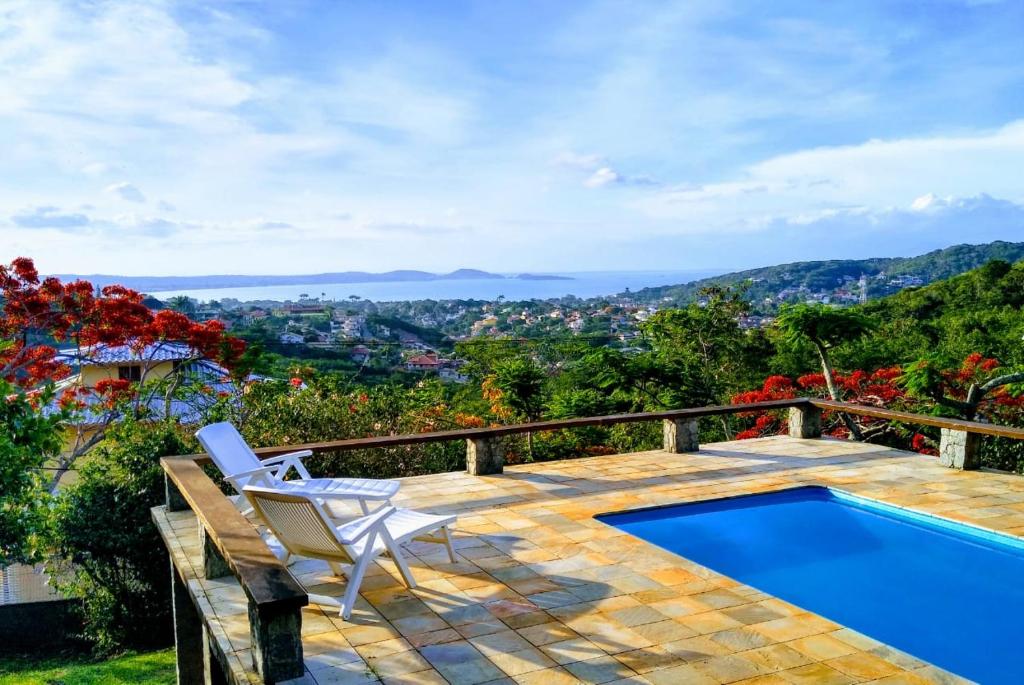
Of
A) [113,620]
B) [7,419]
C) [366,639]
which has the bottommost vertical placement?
[113,620]


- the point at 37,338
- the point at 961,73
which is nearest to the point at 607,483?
the point at 37,338

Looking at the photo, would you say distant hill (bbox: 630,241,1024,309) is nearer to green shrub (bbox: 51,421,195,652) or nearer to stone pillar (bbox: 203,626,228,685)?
green shrub (bbox: 51,421,195,652)

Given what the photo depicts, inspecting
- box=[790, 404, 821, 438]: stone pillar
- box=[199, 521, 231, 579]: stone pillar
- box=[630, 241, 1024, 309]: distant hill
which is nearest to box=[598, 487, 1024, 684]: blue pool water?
box=[790, 404, 821, 438]: stone pillar

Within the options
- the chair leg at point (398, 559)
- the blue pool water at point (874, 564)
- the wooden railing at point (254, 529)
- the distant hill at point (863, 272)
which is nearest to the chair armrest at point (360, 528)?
the chair leg at point (398, 559)

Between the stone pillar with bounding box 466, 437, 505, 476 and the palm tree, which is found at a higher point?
the palm tree

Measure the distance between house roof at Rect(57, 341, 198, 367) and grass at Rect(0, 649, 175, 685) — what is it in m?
3.54

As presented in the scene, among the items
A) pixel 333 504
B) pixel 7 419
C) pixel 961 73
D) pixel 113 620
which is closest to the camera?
pixel 7 419

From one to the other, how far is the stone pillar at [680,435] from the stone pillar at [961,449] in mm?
2554

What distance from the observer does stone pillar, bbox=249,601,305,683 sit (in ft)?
11.1

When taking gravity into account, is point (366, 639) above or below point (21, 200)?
below

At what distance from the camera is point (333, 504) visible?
6.82m

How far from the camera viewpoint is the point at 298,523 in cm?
442

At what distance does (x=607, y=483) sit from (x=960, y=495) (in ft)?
10.4

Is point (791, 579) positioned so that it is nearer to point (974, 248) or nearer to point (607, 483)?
point (607, 483)
